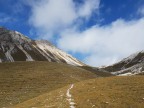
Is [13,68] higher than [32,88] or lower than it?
higher

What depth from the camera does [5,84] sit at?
222ft

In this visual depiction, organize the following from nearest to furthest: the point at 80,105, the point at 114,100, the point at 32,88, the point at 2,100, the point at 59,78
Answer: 1. the point at 80,105
2. the point at 114,100
3. the point at 2,100
4. the point at 32,88
5. the point at 59,78

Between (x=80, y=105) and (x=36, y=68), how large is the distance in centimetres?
5492

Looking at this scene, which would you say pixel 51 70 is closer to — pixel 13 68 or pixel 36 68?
pixel 36 68

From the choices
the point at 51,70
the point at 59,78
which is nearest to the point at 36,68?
the point at 51,70

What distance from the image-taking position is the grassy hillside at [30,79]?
6003 centimetres

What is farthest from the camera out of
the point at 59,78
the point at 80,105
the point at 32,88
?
the point at 59,78

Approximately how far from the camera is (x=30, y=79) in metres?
72.8

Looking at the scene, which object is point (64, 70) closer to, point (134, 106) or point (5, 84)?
point (5, 84)

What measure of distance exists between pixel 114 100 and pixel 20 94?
2998cm

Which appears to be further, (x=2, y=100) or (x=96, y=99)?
(x=2, y=100)

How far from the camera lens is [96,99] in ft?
116

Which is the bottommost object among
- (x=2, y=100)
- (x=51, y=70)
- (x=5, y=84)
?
(x=2, y=100)

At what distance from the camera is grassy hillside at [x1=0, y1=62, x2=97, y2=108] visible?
60.0m
